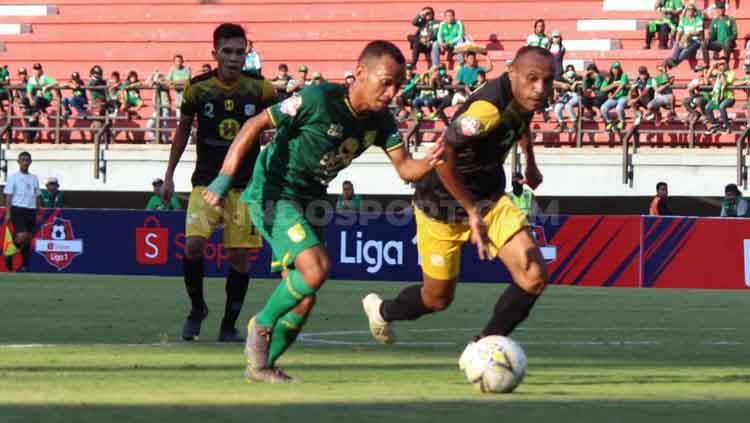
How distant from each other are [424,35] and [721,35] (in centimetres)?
558

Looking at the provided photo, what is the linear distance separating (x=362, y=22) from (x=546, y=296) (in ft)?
47.1

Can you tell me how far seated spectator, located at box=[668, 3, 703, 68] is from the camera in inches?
1184

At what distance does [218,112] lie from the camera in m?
12.1

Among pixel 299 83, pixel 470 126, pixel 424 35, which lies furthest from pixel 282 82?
pixel 470 126

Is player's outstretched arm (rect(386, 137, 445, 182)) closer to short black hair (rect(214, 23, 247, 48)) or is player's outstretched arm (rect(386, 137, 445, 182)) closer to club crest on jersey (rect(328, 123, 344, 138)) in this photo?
club crest on jersey (rect(328, 123, 344, 138))

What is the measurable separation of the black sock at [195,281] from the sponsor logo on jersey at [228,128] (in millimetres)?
972

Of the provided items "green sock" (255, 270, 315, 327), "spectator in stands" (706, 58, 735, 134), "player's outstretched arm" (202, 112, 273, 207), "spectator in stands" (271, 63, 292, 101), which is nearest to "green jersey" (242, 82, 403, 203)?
"player's outstretched arm" (202, 112, 273, 207)

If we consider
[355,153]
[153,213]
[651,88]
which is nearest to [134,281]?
[153,213]

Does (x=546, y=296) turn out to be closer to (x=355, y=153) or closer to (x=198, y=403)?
(x=355, y=153)

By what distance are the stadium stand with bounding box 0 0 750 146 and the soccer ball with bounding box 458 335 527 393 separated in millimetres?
22191

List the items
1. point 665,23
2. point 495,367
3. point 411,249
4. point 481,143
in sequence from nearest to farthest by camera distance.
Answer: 1. point 495,367
2. point 481,143
3. point 411,249
4. point 665,23

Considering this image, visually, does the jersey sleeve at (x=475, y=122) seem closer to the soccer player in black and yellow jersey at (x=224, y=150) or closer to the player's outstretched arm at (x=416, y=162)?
the player's outstretched arm at (x=416, y=162)

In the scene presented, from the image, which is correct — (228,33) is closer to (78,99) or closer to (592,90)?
(592,90)

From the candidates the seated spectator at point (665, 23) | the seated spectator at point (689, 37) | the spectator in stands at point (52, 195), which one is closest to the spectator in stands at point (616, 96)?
the seated spectator at point (689, 37)
